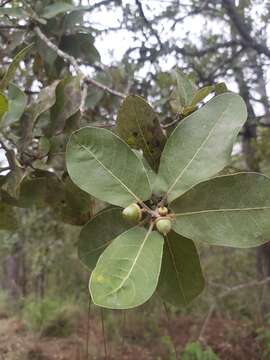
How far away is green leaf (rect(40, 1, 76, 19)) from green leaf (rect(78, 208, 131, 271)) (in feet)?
1.90

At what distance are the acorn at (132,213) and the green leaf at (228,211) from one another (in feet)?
0.15

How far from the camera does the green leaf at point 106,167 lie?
539mm

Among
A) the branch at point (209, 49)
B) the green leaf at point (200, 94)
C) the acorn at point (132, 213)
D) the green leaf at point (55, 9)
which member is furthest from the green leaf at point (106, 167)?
the branch at point (209, 49)

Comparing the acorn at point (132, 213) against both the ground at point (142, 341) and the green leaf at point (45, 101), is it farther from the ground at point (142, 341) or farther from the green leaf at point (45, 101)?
the ground at point (142, 341)

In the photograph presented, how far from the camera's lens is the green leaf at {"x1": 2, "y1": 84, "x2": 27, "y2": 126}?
0.75 metres

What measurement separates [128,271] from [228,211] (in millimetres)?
132

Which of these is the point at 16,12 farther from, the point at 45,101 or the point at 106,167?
Answer: the point at 106,167

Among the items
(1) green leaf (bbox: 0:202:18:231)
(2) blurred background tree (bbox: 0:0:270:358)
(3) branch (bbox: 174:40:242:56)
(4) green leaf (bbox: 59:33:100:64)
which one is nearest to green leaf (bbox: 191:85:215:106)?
(2) blurred background tree (bbox: 0:0:270:358)

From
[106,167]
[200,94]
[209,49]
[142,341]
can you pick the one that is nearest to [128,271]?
[106,167]

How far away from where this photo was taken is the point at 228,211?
52 cm

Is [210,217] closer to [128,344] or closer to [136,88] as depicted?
[136,88]

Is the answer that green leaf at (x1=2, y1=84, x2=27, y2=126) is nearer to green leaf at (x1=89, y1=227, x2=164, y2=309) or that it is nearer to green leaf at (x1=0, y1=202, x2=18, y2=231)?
green leaf at (x1=0, y1=202, x2=18, y2=231)

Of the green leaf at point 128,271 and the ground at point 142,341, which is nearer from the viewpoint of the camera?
the green leaf at point 128,271

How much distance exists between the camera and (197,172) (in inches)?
21.0
